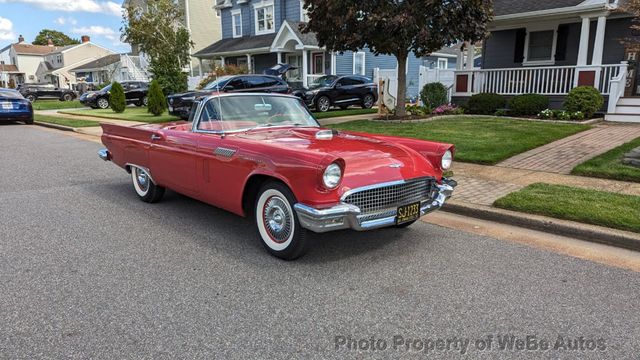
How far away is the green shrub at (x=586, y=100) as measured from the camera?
1301cm

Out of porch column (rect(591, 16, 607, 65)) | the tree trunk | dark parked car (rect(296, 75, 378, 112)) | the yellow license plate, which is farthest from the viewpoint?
dark parked car (rect(296, 75, 378, 112))

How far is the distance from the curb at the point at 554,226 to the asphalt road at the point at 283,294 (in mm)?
686

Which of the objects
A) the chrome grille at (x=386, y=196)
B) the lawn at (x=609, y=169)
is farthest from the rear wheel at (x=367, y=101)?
the chrome grille at (x=386, y=196)

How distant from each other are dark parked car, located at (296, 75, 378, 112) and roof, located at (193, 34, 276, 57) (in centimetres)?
840

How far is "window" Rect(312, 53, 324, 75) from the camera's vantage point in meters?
27.0

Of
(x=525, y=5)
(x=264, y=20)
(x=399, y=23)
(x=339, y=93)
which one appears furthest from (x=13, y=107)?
(x=525, y=5)

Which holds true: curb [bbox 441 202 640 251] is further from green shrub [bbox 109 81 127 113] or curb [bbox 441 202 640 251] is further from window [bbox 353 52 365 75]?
window [bbox 353 52 365 75]

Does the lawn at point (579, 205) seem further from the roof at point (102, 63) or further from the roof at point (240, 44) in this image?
the roof at point (102, 63)

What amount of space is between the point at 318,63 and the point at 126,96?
36.5ft

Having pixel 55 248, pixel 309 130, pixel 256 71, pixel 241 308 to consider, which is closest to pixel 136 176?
pixel 55 248

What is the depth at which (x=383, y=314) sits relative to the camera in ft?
10.5

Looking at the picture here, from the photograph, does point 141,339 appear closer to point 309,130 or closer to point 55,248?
point 55,248

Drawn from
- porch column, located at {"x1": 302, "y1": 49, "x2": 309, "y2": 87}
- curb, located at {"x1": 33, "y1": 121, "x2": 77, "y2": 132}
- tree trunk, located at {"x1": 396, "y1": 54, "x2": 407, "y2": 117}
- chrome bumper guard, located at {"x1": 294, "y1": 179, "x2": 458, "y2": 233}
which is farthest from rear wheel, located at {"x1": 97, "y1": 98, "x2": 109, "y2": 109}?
chrome bumper guard, located at {"x1": 294, "y1": 179, "x2": 458, "y2": 233}

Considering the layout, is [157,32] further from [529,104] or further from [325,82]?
[529,104]
